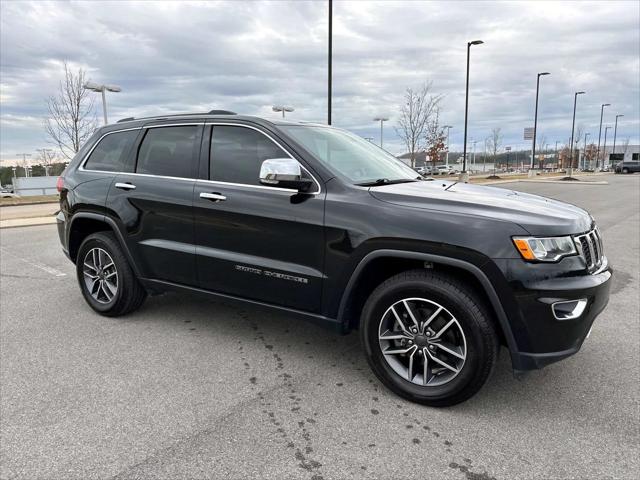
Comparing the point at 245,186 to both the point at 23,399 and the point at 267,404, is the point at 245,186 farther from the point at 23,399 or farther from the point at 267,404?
the point at 23,399

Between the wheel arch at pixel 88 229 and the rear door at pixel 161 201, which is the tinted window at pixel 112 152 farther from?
the wheel arch at pixel 88 229

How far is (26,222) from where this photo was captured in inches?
488

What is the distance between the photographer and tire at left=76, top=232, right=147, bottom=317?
4453 millimetres

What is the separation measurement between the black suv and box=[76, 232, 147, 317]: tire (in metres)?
0.02

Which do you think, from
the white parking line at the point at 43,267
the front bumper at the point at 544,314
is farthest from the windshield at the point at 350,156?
the white parking line at the point at 43,267

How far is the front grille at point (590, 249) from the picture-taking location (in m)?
2.84

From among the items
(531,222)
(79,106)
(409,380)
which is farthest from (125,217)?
(79,106)

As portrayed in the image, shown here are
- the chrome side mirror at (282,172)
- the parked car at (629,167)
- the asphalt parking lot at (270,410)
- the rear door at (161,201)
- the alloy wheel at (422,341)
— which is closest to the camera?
the asphalt parking lot at (270,410)

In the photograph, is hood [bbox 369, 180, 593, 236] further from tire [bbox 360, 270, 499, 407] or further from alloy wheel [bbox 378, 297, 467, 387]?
alloy wheel [bbox 378, 297, 467, 387]

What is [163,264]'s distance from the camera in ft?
13.5

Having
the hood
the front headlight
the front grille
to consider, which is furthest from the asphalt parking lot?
the hood

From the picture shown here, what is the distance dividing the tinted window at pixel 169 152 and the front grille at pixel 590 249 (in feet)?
9.21

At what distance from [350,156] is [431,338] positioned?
5.23ft

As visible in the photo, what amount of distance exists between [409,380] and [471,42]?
3055cm
